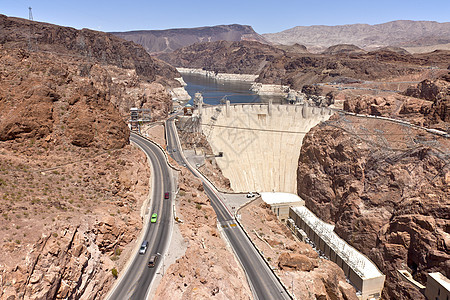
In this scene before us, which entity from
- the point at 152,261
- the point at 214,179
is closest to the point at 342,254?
the point at 214,179

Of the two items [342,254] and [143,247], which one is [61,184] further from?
[342,254]

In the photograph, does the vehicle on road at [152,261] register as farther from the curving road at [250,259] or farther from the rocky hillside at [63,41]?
the rocky hillside at [63,41]

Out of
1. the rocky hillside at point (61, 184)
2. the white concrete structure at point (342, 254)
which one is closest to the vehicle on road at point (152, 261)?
the rocky hillside at point (61, 184)

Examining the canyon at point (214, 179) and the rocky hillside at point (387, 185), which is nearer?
the canyon at point (214, 179)

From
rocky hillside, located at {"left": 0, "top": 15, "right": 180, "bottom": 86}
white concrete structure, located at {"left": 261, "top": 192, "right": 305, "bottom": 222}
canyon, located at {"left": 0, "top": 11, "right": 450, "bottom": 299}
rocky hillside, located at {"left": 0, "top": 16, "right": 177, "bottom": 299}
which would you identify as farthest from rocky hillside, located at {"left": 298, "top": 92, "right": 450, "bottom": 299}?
rocky hillside, located at {"left": 0, "top": 15, "right": 180, "bottom": 86}

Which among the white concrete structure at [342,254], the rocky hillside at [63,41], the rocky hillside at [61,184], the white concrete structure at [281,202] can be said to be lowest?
the white concrete structure at [342,254]

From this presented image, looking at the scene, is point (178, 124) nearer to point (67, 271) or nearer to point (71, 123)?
point (71, 123)

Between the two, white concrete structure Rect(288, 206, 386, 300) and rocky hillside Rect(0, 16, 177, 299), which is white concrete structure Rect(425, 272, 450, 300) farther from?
rocky hillside Rect(0, 16, 177, 299)
